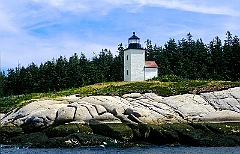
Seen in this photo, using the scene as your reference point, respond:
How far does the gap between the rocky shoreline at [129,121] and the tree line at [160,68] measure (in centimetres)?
3410

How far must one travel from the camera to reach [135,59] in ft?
183

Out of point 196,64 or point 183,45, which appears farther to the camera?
point 183,45

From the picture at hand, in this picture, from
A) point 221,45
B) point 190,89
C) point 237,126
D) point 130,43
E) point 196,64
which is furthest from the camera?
point 221,45

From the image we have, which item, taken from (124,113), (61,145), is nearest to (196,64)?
(124,113)

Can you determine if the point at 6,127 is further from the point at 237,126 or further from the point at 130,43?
the point at 130,43

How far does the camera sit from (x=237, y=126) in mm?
29172

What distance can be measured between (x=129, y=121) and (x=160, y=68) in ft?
141

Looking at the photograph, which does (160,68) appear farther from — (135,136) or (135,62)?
(135,136)

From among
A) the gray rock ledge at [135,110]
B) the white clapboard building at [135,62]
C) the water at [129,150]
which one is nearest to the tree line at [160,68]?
the white clapboard building at [135,62]

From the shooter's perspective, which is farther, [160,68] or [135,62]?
[160,68]

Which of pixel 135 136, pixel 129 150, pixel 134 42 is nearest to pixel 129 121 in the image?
pixel 135 136

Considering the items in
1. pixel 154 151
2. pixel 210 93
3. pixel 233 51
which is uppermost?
pixel 233 51

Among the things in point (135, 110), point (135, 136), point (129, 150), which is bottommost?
point (129, 150)

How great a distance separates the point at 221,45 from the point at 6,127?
183 feet
